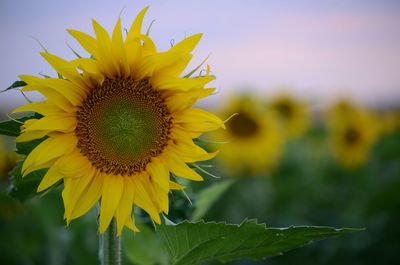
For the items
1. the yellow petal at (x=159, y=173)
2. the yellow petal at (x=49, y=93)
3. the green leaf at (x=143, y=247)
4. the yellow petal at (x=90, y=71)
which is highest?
the yellow petal at (x=90, y=71)

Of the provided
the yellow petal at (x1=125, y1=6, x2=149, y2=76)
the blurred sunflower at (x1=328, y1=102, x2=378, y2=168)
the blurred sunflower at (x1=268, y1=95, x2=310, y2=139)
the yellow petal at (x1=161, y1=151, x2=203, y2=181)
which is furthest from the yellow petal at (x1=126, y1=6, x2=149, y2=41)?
the blurred sunflower at (x1=268, y1=95, x2=310, y2=139)

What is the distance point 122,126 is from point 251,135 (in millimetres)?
4734

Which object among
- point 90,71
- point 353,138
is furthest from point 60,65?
point 353,138

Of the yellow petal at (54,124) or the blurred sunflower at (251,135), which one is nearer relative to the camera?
the yellow petal at (54,124)

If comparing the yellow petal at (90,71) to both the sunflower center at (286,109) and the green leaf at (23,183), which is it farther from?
the sunflower center at (286,109)

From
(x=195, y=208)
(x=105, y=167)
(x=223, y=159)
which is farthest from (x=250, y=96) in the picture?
(x=105, y=167)

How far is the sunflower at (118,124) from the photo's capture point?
1544mm

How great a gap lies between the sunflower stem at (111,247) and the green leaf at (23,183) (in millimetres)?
261

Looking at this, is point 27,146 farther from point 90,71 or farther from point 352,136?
point 352,136

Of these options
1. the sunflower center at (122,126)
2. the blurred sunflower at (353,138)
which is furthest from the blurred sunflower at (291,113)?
the sunflower center at (122,126)

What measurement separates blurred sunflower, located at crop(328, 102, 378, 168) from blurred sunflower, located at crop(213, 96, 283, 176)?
3.50 feet

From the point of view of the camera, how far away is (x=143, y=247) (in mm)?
2105

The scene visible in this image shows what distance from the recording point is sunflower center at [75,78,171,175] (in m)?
1.69

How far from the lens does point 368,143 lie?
7129 mm
